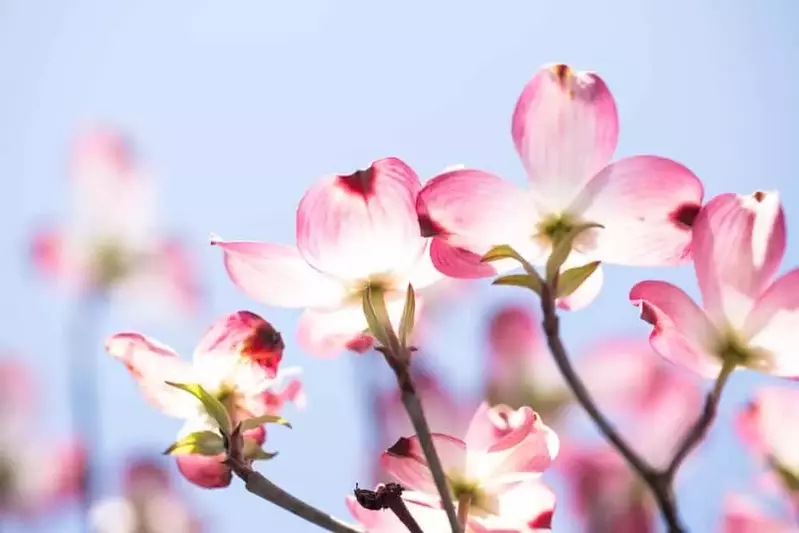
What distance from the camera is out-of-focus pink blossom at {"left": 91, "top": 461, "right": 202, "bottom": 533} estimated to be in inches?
28.6

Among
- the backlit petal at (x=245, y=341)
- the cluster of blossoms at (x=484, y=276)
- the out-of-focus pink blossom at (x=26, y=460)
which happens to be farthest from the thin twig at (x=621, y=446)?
the out-of-focus pink blossom at (x=26, y=460)

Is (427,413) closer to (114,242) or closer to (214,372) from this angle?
(214,372)

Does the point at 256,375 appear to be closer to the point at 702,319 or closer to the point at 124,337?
the point at 124,337

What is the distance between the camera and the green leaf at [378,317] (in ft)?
1.05

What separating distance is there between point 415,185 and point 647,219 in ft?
0.27

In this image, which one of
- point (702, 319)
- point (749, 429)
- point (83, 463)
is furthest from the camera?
point (83, 463)

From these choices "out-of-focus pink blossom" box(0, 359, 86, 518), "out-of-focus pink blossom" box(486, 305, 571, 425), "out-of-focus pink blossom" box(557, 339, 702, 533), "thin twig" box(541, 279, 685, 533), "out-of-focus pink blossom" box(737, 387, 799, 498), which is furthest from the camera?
"out-of-focus pink blossom" box(0, 359, 86, 518)

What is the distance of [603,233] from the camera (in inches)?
12.4

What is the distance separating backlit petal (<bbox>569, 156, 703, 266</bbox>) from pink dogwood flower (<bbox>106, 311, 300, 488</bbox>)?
0.12 metres

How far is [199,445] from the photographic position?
1.06 feet

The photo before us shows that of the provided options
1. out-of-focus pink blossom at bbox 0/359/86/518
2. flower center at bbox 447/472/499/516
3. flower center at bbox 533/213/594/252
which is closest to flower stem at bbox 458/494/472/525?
flower center at bbox 447/472/499/516

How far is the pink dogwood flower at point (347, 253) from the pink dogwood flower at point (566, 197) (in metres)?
0.02

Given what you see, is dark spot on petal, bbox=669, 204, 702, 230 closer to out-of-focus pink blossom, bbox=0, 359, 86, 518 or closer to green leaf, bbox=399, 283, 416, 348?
green leaf, bbox=399, 283, 416, 348

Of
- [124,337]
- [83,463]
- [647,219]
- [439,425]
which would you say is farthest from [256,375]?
[83,463]
